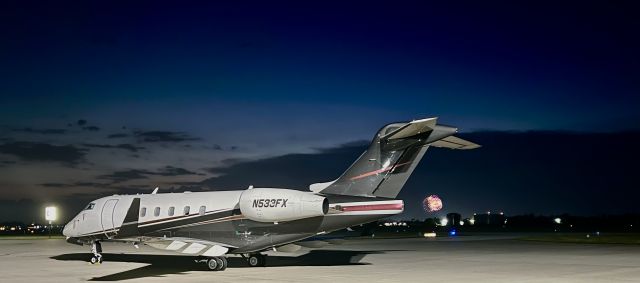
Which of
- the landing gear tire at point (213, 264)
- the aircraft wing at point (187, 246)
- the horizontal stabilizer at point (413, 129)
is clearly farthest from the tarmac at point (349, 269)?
the horizontal stabilizer at point (413, 129)

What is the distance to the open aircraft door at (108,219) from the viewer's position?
2455 cm

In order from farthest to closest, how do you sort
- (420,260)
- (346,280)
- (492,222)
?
1. (492,222)
2. (420,260)
3. (346,280)

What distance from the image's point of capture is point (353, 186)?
19875 millimetres

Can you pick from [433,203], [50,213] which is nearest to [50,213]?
[50,213]

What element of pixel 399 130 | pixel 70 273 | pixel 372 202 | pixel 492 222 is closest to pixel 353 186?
pixel 372 202

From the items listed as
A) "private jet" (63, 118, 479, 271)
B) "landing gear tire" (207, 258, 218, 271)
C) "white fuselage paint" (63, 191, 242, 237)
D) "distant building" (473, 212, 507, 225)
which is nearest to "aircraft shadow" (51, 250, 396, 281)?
"landing gear tire" (207, 258, 218, 271)

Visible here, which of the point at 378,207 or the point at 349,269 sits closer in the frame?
the point at 378,207

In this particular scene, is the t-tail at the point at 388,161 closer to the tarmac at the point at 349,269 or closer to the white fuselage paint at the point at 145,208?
the tarmac at the point at 349,269

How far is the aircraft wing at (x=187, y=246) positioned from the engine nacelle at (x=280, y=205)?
1404 mm

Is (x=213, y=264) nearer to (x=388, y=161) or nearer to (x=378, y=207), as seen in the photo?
(x=378, y=207)

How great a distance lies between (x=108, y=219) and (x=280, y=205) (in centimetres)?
826

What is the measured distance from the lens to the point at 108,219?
2462cm

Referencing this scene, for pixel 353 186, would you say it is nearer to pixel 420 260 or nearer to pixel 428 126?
pixel 428 126

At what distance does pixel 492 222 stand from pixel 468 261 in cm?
11266
